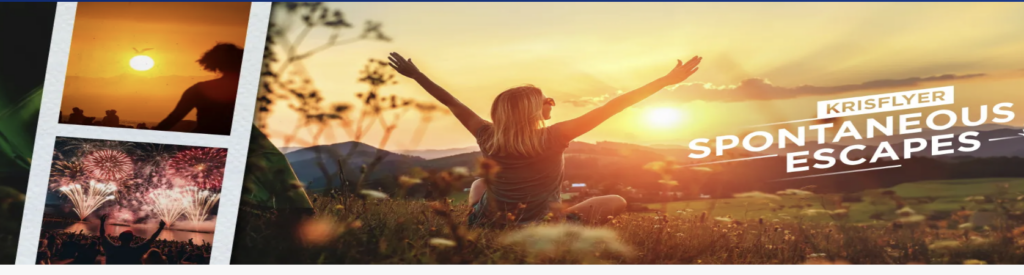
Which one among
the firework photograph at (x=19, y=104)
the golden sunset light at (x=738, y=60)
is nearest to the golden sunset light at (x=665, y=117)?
the golden sunset light at (x=738, y=60)

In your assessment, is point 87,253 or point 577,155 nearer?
point 87,253

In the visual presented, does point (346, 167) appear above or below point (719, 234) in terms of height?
above

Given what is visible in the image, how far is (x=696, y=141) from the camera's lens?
4.88 m

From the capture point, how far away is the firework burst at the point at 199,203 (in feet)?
15.7

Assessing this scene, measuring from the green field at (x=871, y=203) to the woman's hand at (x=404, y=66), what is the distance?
1768mm

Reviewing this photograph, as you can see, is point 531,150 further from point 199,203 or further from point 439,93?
point 199,203

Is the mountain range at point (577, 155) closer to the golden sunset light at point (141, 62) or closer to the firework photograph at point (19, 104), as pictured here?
the golden sunset light at point (141, 62)

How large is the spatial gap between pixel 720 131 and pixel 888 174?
112 cm

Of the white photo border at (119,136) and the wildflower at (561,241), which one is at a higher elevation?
the white photo border at (119,136)

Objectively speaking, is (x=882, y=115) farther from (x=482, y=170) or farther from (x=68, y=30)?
(x=68, y=30)

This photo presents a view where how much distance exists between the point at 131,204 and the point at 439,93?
210cm

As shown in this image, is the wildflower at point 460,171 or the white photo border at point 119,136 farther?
the wildflower at point 460,171

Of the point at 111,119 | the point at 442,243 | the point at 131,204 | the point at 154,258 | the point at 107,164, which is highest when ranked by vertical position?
the point at 111,119

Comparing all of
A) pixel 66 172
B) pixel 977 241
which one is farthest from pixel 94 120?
pixel 977 241
